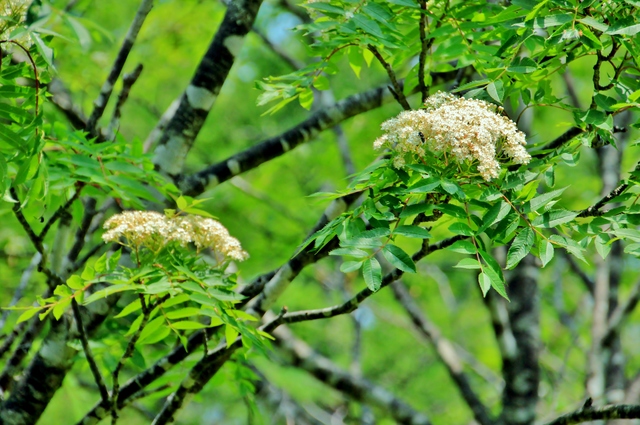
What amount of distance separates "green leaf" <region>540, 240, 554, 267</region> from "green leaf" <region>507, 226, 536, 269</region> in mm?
35

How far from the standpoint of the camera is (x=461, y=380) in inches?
231

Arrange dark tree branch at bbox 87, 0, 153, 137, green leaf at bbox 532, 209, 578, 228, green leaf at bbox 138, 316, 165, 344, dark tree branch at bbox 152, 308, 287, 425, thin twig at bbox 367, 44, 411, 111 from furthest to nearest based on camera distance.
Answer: dark tree branch at bbox 87, 0, 153, 137 < dark tree branch at bbox 152, 308, 287, 425 < thin twig at bbox 367, 44, 411, 111 < green leaf at bbox 138, 316, 165, 344 < green leaf at bbox 532, 209, 578, 228

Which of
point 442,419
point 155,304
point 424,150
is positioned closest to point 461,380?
point 155,304

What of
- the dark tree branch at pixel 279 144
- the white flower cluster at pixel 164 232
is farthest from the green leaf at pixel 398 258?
the dark tree branch at pixel 279 144

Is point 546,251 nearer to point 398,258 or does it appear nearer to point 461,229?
point 461,229

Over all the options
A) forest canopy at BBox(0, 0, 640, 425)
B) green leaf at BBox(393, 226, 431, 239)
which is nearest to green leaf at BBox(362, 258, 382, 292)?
forest canopy at BBox(0, 0, 640, 425)

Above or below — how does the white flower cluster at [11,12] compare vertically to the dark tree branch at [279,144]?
above

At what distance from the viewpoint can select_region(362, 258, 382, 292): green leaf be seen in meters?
2.08

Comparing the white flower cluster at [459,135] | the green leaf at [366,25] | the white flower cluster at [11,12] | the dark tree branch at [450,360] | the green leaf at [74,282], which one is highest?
the white flower cluster at [11,12]

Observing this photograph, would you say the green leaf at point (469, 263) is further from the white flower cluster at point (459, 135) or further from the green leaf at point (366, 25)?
the green leaf at point (366, 25)

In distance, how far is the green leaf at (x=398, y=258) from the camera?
2.10 meters

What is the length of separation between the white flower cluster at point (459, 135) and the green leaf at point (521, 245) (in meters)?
0.22

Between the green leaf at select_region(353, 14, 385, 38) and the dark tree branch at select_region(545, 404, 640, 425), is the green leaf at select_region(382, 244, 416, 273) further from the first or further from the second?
the dark tree branch at select_region(545, 404, 640, 425)

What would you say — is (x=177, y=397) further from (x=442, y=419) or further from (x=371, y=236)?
(x=442, y=419)
